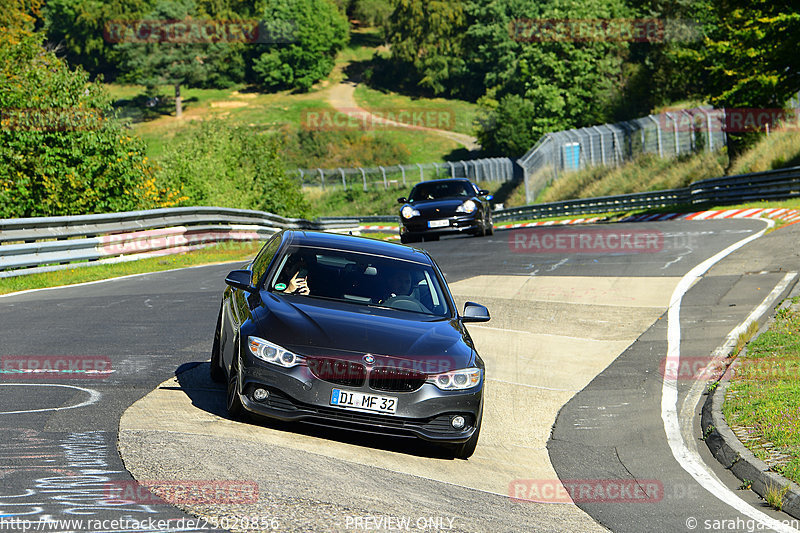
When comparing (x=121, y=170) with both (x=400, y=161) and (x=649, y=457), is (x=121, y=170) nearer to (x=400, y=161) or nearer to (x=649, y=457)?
(x=649, y=457)

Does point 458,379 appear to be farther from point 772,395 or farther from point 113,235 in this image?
point 113,235

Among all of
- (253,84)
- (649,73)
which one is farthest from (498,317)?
(253,84)

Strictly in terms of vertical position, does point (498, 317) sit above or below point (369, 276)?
below

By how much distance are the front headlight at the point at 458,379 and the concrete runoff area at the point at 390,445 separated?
0.62 metres

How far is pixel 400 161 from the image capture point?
9850cm

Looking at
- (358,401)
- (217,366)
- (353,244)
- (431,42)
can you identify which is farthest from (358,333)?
(431,42)

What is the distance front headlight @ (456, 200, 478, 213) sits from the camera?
25531 mm

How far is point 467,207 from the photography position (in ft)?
84.2

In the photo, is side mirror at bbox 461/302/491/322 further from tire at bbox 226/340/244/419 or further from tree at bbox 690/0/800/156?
tree at bbox 690/0/800/156

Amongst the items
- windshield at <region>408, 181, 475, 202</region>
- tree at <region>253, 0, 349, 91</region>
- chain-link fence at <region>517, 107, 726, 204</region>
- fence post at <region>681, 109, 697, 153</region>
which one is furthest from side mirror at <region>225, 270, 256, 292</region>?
tree at <region>253, 0, 349, 91</region>

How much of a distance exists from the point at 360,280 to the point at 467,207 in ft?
56.5

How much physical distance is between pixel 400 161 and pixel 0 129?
75.5m

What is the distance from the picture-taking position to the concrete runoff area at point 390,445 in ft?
20.2

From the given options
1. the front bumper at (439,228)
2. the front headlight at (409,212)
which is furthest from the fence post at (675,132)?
the front headlight at (409,212)
